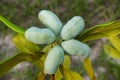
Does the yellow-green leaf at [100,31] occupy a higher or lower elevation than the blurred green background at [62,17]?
higher

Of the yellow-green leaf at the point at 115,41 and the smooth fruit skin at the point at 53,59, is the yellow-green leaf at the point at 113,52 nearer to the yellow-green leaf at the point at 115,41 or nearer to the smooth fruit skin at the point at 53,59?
the yellow-green leaf at the point at 115,41

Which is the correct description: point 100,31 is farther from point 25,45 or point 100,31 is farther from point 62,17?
point 62,17

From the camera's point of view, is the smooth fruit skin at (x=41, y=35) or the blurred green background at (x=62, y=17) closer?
the smooth fruit skin at (x=41, y=35)

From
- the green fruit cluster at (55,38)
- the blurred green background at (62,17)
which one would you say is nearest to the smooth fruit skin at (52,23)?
the green fruit cluster at (55,38)

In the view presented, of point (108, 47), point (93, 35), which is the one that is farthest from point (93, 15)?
point (93, 35)

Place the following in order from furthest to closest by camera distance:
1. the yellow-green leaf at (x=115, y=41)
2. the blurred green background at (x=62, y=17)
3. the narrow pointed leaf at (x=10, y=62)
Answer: the blurred green background at (x=62, y=17) < the yellow-green leaf at (x=115, y=41) < the narrow pointed leaf at (x=10, y=62)

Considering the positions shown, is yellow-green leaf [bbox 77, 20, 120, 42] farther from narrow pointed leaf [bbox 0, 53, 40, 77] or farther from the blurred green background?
the blurred green background

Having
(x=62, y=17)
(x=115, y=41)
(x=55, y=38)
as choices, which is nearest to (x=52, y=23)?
(x=55, y=38)

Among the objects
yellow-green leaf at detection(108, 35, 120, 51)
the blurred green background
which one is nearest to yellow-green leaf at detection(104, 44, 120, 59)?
yellow-green leaf at detection(108, 35, 120, 51)
